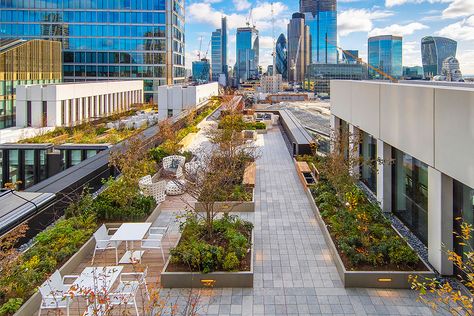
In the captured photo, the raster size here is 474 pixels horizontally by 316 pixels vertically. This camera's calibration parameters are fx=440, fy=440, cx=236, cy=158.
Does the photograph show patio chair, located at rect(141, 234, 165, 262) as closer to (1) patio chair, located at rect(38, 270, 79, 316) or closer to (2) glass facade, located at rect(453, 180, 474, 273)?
(1) patio chair, located at rect(38, 270, 79, 316)

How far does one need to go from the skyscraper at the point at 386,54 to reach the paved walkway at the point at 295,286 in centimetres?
10506

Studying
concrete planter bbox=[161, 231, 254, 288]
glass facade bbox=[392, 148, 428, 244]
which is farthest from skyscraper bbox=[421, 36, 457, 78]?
concrete planter bbox=[161, 231, 254, 288]

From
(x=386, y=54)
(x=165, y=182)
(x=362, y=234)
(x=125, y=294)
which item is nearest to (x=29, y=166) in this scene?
(x=165, y=182)

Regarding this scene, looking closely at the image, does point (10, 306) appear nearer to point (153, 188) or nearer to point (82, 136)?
point (153, 188)

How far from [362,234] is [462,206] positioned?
2200 millimetres

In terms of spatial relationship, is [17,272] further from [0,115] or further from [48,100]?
[0,115]

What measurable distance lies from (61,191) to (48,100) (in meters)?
23.1

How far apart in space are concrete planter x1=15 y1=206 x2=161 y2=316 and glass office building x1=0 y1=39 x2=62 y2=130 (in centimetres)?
2950

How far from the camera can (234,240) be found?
10.2 m

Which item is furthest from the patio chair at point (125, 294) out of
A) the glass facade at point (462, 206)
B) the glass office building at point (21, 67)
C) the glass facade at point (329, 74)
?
the glass facade at point (329, 74)

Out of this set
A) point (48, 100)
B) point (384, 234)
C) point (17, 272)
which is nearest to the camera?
point (17, 272)

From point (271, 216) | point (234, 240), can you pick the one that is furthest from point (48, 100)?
point (234, 240)

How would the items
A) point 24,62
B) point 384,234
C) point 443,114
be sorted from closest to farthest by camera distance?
point 443,114 → point 384,234 → point 24,62

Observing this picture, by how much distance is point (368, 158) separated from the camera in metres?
17.2
